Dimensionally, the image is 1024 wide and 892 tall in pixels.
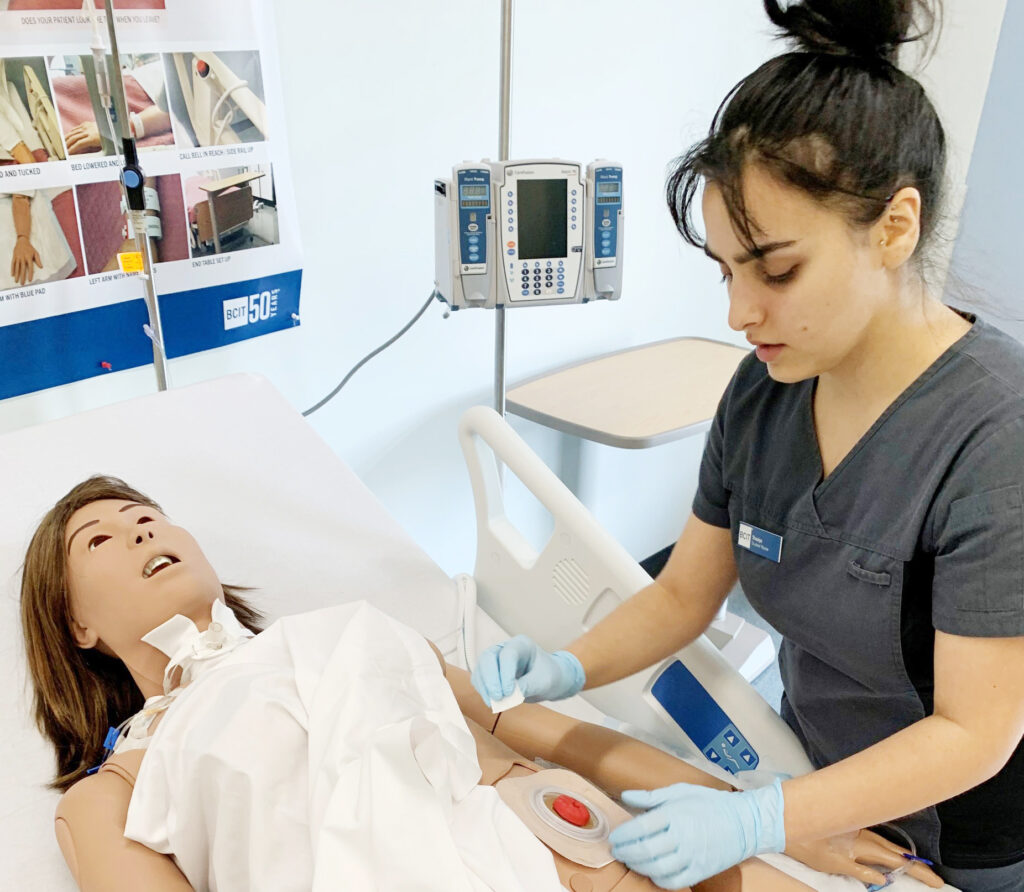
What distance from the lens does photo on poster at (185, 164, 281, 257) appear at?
184 centimetres

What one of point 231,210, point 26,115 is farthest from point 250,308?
point 26,115

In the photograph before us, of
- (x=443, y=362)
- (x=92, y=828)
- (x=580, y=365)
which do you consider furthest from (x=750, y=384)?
(x=580, y=365)

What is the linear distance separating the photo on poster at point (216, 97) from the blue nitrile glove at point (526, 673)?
1195mm

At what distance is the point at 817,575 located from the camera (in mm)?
1110

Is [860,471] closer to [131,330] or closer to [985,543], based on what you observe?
[985,543]

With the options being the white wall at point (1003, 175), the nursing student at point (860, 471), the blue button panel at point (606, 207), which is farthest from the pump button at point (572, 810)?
the white wall at point (1003, 175)

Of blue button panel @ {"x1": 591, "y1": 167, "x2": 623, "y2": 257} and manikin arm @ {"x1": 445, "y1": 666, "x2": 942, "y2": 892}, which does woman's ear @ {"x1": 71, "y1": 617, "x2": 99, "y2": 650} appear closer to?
manikin arm @ {"x1": 445, "y1": 666, "x2": 942, "y2": 892}

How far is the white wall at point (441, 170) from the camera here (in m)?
1.98

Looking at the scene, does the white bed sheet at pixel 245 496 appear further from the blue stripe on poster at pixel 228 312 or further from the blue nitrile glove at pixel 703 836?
the blue nitrile glove at pixel 703 836

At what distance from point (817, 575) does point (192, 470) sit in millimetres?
1190

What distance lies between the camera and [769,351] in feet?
3.40

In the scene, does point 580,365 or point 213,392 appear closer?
point 213,392

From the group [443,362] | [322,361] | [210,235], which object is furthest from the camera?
[443,362]

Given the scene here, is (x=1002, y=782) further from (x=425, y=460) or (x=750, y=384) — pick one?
(x=425, y=460)
